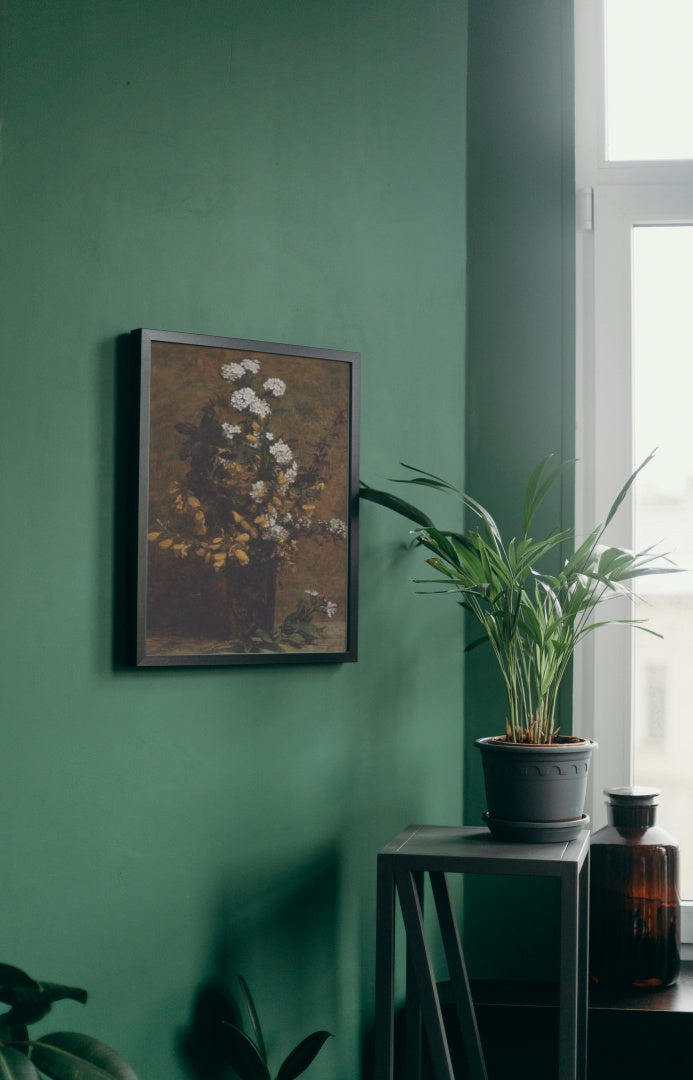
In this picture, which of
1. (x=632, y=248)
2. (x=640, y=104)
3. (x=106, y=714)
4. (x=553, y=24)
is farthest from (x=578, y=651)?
(x=553, y=24)

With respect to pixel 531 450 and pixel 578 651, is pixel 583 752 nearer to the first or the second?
pixel 578 651

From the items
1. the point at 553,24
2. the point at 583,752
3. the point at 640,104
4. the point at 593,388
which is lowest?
the point at 583,752

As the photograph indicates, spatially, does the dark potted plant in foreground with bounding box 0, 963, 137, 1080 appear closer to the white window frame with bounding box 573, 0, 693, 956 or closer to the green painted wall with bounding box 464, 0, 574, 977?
the green painted wall with bounding box 464, 0, 574, 977

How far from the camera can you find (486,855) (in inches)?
77.2

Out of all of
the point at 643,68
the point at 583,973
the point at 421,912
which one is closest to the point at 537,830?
the point at 421,912

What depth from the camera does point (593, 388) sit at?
2.64 metres

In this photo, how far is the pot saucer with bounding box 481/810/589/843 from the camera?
205 cm

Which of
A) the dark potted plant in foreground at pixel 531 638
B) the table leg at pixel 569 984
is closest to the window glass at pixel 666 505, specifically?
the dark potted plant in foreground at pixel 531 638

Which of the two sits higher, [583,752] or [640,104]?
[640,104]

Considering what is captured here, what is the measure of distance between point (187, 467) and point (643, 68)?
1.65 metres

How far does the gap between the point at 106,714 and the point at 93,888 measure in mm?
315

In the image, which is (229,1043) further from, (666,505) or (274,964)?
(666,505)

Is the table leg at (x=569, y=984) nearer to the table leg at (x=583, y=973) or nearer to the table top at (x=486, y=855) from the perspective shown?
the table top at (x=486, y=855)

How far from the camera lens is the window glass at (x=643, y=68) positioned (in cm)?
269
